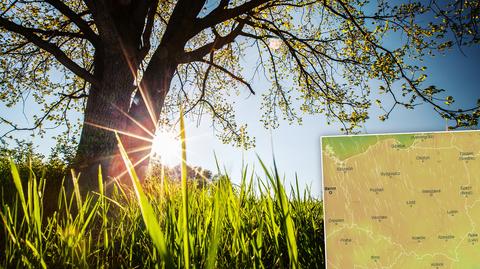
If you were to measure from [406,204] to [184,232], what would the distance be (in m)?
1.09

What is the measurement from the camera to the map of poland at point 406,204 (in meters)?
1.72

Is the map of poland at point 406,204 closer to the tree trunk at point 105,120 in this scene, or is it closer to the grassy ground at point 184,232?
the grassy ground at point 184,232

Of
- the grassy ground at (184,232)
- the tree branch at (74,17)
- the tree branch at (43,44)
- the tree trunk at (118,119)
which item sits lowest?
the grassy ground at (184,232)

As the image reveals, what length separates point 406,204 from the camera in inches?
67.4

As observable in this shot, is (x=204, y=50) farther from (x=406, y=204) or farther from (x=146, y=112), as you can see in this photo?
(x=406, y=204)

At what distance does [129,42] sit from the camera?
838cm

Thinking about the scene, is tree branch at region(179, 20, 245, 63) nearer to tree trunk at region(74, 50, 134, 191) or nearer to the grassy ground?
tree trunk at region(74, 50, 134, 191)

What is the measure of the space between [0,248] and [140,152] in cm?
422

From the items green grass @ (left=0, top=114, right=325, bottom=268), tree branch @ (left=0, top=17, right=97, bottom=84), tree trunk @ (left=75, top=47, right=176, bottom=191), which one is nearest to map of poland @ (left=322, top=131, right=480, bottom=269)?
green grass @ (left=0, top=114, right=325, bottom=268)

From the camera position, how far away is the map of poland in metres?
1.72

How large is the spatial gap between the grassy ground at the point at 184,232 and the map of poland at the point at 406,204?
275 millimetres

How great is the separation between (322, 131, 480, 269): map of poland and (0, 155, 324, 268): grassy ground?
27cm

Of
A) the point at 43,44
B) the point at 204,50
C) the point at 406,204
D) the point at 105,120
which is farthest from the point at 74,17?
the point at 406,204

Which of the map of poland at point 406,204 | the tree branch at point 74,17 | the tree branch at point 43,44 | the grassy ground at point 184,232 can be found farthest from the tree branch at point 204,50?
the map of poland at point 406,204
